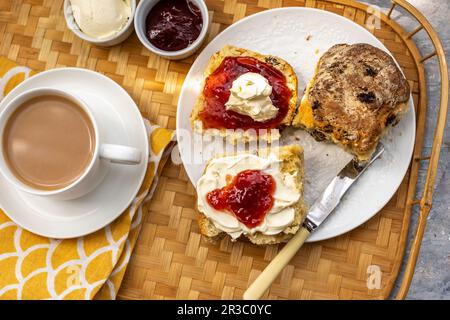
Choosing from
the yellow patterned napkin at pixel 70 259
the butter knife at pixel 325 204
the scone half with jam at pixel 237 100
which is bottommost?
the yellow patterned napkin at pixel 70 259

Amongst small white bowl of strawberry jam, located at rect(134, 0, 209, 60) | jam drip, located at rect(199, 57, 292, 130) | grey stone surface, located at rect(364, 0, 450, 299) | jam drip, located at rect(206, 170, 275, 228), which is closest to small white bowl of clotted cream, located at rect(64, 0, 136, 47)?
small white bowl of strawberry jam, located at rect(134, 0, 209, 60)

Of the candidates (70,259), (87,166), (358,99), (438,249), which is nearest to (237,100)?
(358,99)

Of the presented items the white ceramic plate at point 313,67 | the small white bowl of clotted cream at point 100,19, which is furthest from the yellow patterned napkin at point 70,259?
the small white bowl of clotted cream at point 100,19

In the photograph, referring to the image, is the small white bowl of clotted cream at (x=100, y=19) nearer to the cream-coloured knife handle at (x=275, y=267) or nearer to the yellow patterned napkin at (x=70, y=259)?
the yellow patterned napkin at (x=70, y=259)

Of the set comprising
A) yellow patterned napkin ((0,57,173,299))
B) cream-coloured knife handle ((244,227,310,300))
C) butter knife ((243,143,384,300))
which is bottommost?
yellow patterned napkin ((0,57,173,299))


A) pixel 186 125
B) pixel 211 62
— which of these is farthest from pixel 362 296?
pixel 211 62

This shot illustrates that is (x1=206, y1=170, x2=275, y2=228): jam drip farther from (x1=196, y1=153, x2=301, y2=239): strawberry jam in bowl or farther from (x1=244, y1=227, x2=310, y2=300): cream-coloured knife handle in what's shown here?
(x1=244, y1=227, x2=310, y2=300): cream-coloured knife handle
